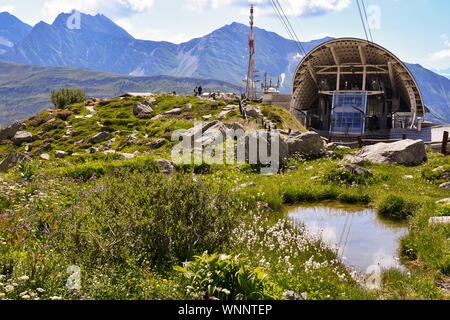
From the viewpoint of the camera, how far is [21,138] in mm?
33688

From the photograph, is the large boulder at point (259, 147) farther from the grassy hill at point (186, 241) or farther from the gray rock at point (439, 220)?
the gray rock at point (439, 220)

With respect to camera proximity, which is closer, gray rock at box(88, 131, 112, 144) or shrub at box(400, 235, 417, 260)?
shrub at box(400, 235, 417, 260)

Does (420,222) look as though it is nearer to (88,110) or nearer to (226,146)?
(226,146)

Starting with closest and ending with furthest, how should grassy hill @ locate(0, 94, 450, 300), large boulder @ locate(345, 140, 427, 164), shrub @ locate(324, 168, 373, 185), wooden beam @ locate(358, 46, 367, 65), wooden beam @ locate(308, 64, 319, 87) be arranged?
grassy hill @ locate(0, 94, 450, 300)
shrub @ locate(324, 168, 373, 185)
large boulder @ locate(345, 140, 427, 164)
wooden beam @ locate(358, 46, 367, 65)
wooden beam @ locate(308, 64, 319, 87)

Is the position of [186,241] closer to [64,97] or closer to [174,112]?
[174,112]

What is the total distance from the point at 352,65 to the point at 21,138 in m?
44.7

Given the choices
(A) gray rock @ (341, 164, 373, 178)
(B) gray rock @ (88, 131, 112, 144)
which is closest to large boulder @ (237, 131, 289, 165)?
(A) gray rock @ (341, 164, 373, 178)

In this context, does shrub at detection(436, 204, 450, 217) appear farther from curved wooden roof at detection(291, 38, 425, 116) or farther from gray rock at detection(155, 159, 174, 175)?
curved wooden roof at detection(291, 38, 425, 116)

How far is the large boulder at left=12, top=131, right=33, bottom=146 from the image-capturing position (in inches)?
1318

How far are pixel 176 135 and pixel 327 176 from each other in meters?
14.0

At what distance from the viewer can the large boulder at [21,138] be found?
3347cm

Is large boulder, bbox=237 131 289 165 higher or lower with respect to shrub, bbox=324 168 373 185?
higher

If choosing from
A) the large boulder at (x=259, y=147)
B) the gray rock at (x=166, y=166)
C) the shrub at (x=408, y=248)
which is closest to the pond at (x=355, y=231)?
the shrub at (x=408, y=248)

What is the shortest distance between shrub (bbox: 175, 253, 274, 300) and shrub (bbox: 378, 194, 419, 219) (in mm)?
7901
